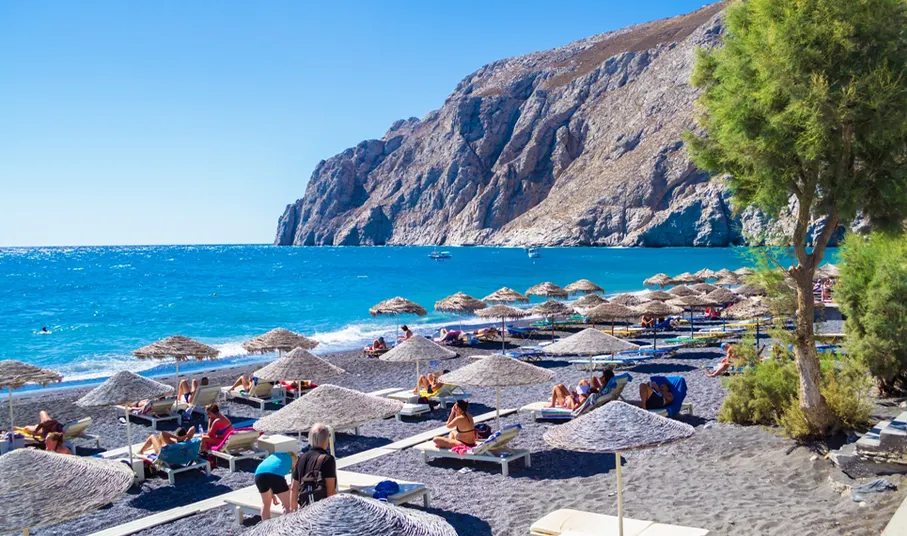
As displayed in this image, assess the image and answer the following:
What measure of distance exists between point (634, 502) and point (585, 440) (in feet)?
6.98

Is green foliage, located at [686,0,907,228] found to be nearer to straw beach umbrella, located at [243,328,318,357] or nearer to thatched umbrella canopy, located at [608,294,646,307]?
straw beach umbrella, located at [243,328,318,357]

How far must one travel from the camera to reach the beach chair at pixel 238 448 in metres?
10.7

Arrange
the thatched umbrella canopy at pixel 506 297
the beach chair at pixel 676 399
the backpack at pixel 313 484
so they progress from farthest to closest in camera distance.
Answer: the thatched umbrella canopy at pixel 506 297 → the beach chair at pixel 676 399 → the backpack at pixel 313 484

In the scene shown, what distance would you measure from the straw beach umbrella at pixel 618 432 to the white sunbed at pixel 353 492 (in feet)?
7.57

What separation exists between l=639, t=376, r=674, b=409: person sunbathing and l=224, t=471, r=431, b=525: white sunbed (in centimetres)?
541

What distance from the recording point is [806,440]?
918 cm

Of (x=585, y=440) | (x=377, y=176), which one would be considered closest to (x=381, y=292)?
(x=585, y=440)

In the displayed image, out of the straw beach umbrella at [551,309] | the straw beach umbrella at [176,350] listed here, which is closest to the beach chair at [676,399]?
the straw beach umbrella at [176,350]

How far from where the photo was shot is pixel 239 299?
57750 millimetres

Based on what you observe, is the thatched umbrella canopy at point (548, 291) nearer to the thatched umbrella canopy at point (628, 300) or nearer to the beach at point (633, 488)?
the thatched umbrella canopy at point (628, 300)

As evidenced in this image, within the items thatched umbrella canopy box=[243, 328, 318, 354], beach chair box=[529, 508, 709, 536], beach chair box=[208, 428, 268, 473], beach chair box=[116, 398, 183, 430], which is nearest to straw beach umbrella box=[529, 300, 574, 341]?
thatched umbrella canopy box=[243, 328, 318, 354]

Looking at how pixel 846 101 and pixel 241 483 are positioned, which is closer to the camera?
pixel 846 101

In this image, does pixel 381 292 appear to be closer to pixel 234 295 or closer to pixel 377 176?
pixel 234 295

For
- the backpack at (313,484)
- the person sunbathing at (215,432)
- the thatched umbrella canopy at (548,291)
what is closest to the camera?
the backpack at (313,484)
